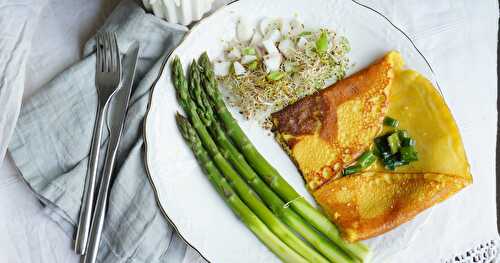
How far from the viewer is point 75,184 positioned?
282 cm

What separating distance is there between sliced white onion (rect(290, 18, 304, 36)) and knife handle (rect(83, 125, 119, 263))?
117 cm

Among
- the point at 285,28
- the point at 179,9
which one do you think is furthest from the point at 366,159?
the point at 179,9

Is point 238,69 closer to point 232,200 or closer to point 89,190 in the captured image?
point 232,200

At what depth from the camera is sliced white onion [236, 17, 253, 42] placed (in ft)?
9.96

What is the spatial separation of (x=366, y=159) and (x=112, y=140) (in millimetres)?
1390

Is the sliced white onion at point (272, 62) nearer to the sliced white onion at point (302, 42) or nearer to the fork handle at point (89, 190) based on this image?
the sliced white onion at point (302, 42)

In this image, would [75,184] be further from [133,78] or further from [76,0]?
[76,0]

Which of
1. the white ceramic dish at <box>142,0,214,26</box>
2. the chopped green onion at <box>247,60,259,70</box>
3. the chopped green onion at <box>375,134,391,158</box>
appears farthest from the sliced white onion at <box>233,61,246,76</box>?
the chopped green onion at <box>375,134,391,158</box>

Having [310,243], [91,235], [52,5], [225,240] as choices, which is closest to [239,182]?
[225,240]

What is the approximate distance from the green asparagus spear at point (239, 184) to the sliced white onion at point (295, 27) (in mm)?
695

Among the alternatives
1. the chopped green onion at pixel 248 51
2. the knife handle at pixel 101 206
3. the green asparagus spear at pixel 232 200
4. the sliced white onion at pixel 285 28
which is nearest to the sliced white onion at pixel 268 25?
the sliced white onion at pixel 285 28

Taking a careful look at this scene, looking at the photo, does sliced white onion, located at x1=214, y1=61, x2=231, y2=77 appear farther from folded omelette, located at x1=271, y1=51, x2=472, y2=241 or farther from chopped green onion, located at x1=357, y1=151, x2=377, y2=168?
chopped green onion, located at x1=357, y1=151, x2=377, y2=168

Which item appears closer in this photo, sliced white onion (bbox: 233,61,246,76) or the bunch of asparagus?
the bunch of asparagus

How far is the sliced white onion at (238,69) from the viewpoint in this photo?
2.97m
